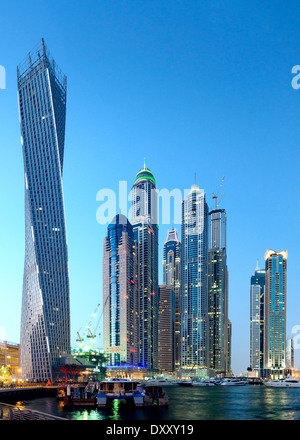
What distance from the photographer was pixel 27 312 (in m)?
182

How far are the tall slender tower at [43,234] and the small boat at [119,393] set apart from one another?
85513 mm

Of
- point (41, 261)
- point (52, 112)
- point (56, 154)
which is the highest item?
point (52, 112)

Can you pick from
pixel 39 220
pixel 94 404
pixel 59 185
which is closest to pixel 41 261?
pixel 39 220

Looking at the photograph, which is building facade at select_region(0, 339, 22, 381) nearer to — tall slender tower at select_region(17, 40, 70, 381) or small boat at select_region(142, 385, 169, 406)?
tall slender tower at select_region(17, 40, 70, 381)

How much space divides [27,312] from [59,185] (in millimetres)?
51313

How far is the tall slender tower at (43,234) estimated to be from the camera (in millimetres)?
177625

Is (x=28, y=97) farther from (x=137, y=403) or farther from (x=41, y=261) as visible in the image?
(x=137, y=403)

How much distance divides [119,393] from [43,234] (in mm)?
95942

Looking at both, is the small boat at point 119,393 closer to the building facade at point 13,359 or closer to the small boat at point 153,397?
the small boat at point 153,397

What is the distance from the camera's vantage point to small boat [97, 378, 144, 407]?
92188 mm

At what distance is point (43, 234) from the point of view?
588 feet

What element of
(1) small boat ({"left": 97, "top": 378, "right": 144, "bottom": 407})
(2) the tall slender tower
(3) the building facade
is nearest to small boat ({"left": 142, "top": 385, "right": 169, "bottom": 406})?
(1) small boat ({"left": 97, "top": 378, "right": 144, "bottom": 407})

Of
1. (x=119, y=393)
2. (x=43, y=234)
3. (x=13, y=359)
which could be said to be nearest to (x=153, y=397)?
(x=119, y=393)

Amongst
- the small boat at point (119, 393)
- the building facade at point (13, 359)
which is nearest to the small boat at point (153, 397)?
the small boat at point (119, 393)
